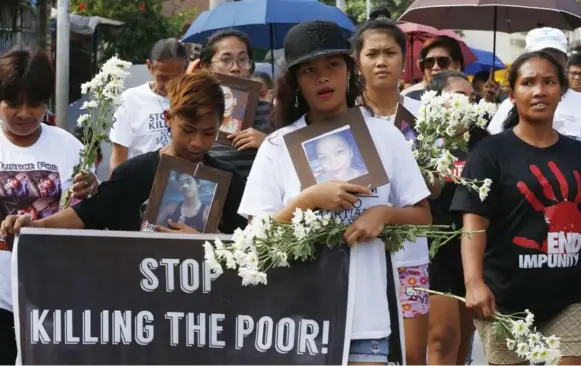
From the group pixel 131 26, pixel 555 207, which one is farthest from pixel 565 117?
pixel 131 26

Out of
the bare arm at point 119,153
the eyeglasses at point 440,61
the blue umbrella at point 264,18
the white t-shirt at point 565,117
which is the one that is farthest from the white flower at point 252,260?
the blue umbrella at point 264,18

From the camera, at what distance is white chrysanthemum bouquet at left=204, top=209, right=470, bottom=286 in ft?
14.7

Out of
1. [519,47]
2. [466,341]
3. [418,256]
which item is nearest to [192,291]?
[418,256]

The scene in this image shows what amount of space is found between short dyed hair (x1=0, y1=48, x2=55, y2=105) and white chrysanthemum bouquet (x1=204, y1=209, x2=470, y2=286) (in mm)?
1458

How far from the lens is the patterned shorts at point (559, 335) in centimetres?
578

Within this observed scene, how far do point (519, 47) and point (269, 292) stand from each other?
130 feet

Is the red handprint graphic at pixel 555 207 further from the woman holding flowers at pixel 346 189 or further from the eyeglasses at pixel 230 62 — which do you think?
the eyeglasses at pixel 230 62

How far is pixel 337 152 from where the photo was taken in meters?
4.72

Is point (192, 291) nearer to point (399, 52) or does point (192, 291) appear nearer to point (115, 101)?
point (115, 101)

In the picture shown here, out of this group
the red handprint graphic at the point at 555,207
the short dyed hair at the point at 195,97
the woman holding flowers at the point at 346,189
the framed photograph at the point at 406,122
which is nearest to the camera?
the woman holding flowers at the point at 346,189

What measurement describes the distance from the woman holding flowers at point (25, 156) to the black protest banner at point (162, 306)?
753mm

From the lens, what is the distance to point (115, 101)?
17.9ft

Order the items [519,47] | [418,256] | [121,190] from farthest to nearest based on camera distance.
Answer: [519,47] < [418,256] < [121,190]

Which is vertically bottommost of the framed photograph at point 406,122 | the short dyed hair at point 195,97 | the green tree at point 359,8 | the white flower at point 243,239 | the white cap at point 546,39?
the white flower at point 243,239
